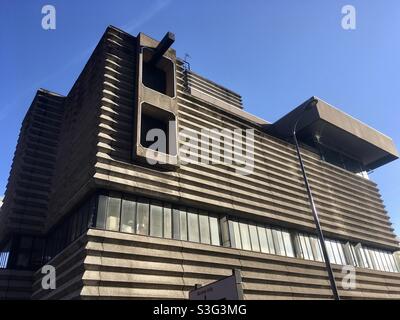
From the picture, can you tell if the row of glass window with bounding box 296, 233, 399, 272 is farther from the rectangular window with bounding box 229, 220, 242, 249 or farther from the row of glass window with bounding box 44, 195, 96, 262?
the row of glass window with bounding box 44, 195, 96, 262

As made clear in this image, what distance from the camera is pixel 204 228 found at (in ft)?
81.8

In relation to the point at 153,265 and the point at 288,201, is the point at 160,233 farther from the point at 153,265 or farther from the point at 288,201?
the point at 288,201

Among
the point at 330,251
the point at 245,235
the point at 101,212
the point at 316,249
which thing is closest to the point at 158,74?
the point at 101,212

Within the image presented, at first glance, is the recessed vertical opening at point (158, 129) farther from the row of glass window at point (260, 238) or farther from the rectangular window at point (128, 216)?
the row of glass window at point (260, 238)

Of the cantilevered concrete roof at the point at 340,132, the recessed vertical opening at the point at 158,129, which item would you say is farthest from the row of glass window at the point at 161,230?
the cantilevered concrete roof at the point at 340,132

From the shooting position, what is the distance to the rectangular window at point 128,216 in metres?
21.4

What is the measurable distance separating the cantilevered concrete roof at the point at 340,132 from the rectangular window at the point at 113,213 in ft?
69.4

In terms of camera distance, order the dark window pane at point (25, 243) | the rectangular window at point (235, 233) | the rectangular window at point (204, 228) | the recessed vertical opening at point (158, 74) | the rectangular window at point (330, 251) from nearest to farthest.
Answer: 1. the rectangular window at point (204, 228)
2. the rectangular window at point (235, 233)
3. the dark window pane at point (25, 243)
4. the recessed vertical opening at point (158, 74)
5. the rectangular window at point (330, 251)

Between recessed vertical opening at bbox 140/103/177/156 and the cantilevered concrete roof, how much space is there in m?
14.5

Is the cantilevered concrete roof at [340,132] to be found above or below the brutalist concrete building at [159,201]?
above

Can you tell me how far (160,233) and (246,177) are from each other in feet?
35.6

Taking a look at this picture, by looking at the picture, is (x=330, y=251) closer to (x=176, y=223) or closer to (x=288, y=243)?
(x=288, y=243)

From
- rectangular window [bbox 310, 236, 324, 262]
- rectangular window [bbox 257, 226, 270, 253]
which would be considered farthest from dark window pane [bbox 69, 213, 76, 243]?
rectangular window [bbox 310, 236, 324, 262]
